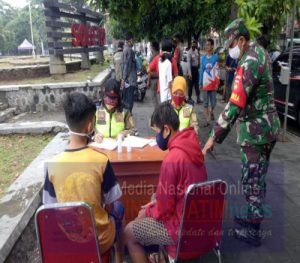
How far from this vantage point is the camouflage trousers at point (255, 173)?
3076 mm

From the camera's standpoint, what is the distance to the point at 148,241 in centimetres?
248

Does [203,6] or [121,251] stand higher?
[203,6]

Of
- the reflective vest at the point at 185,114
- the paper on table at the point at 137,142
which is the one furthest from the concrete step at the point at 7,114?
the paper on table at the point at 137,142

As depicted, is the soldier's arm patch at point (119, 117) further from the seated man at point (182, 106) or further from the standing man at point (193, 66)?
the standing man at point (193, 66)

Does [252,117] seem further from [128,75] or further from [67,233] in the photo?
[128,75]

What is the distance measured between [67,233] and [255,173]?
5.57 feet

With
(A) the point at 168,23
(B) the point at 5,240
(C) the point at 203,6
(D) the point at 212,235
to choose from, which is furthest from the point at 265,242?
(A) the point at 168,23

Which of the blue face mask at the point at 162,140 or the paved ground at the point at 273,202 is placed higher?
the blue face mask at the point at 162,140

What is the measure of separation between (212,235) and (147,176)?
2.78 ft

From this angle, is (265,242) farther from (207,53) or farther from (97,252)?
(207,53)

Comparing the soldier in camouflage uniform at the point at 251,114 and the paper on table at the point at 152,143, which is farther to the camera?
the paper on table at the point at 152,143

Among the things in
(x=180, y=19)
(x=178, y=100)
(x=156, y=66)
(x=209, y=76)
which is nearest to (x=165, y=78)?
(x=156, y=66)

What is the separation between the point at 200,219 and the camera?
2285mm

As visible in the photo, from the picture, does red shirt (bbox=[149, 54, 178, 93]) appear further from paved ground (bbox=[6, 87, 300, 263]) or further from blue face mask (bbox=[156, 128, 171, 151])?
blue face mask (bbox=[156, 128, 171, 151])
